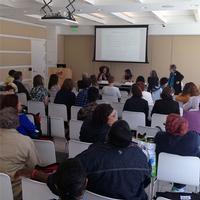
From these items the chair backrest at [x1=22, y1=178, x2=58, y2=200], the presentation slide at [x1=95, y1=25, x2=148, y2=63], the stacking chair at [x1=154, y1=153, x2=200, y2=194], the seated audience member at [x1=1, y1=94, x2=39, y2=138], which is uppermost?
the presentation slide at [x1=95, y1=25, x2=148, y2=63]

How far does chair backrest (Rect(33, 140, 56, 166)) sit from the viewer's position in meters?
3.14

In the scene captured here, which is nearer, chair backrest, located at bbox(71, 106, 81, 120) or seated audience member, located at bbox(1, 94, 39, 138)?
seated audience member, located at bbox(1, 94, 39, 138)

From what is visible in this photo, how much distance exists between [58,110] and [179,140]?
9.68ft

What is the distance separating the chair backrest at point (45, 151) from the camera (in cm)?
314

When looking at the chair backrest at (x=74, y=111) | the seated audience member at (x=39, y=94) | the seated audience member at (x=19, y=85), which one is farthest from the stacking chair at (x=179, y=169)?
the seated audience member at (x=19, y=85)

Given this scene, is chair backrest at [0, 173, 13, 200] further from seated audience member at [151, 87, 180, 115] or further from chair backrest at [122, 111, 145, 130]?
seated audience member at [151, 87, 180, 115]

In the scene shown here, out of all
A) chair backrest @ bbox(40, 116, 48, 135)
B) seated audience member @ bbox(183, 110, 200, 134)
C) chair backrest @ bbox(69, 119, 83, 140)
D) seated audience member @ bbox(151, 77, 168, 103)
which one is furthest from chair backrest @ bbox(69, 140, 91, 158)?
seated audience member @ bbox(151, 77, 168, 103)

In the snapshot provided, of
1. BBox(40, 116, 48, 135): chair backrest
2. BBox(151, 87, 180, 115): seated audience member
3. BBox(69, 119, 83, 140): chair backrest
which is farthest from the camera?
BBox(151, 87, 180, 115): seated audience member

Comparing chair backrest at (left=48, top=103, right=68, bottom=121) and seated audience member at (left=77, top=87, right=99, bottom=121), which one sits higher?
seated audience member at (left=77, top=87, right=99, bottom=121)

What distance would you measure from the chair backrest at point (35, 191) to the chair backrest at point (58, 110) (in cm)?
348

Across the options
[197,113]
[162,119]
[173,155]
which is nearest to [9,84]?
[162,119]

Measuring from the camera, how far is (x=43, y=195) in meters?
2.08

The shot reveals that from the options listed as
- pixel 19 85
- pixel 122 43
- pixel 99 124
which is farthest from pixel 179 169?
pixel 122 43

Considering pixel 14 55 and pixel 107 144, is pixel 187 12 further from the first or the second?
pixel 107 144
